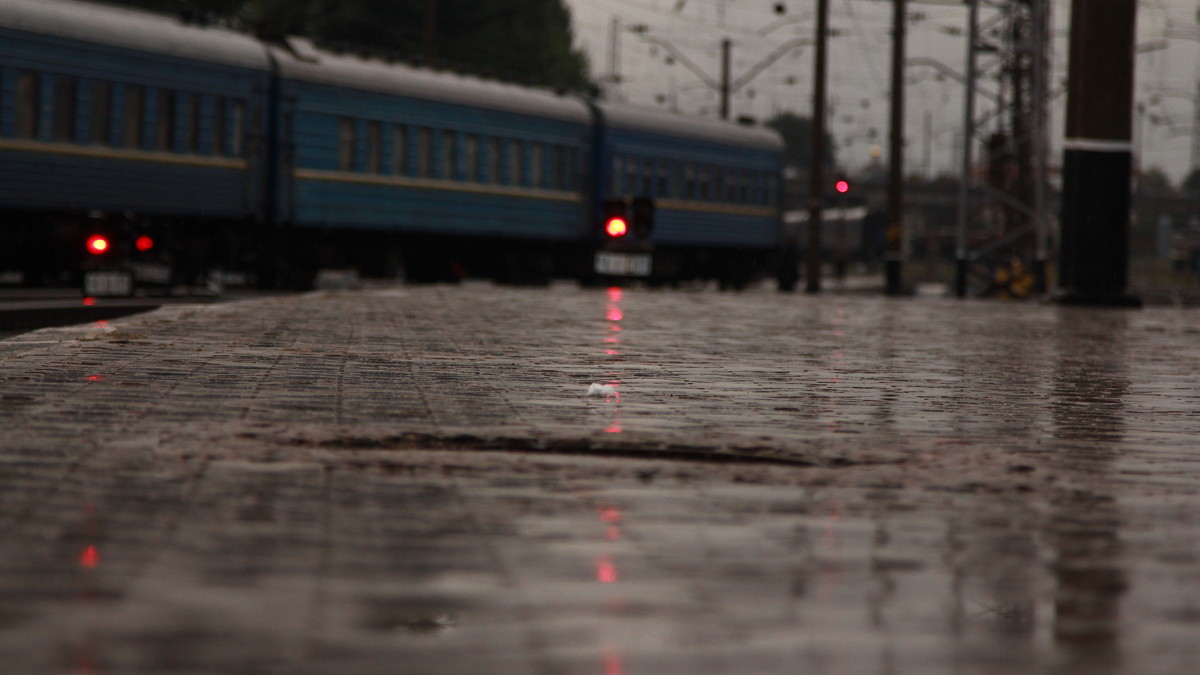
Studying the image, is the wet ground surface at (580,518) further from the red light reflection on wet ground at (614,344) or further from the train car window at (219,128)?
the train car window at (219,128)

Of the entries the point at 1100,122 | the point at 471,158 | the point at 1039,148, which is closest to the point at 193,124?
the point at 471,158

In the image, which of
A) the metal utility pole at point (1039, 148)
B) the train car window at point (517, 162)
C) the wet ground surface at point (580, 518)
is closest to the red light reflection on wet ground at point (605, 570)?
the wet ground surface at point (580, 518)

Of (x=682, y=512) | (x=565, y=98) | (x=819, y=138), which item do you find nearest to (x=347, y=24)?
(x=819, y=138)

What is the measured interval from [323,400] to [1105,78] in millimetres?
18019

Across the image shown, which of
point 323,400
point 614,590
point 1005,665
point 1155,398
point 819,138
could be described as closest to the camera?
point 1005,665

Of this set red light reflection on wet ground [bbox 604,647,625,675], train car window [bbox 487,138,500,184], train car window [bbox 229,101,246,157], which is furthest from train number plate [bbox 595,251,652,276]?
red light reflection on wet ground [bbox 604,647,625,675]

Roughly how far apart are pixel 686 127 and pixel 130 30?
15770 mm

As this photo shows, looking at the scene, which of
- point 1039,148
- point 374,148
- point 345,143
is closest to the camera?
point 345,143

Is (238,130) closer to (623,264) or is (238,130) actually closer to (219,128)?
(219,128)

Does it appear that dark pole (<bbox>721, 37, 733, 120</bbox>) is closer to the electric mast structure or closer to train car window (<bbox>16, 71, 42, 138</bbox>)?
the electric mast structure

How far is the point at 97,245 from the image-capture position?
73.5 feet

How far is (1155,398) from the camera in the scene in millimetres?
9422

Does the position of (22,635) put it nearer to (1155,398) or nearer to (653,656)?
(653,656)

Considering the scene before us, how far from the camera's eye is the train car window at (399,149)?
29594 mm
